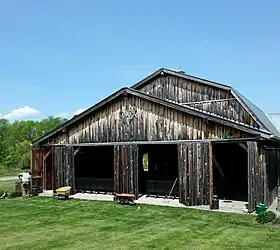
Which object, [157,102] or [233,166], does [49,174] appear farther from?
[233,166]

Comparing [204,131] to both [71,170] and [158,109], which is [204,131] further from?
[71,170]

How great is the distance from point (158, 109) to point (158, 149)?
441cm

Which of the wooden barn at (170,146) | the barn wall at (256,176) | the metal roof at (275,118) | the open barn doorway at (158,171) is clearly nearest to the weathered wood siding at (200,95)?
the wooden barn at (170,146)

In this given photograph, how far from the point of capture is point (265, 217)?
1425 centimetres

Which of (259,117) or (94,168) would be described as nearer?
(259,117)

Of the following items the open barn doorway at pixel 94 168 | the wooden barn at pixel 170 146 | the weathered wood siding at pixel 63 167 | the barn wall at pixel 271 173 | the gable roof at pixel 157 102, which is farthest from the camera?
the open barn doorway at pixel 94 168

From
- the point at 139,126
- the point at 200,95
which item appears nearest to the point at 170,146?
the point at 139,126

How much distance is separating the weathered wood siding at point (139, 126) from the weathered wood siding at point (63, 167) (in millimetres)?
634

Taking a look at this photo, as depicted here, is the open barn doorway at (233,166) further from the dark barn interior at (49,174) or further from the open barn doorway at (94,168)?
the dark barn interior at (49,174)

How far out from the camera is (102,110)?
68.7 feet

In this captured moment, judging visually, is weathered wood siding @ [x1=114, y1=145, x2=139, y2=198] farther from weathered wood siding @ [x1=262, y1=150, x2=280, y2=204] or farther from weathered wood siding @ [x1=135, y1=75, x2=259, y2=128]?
weathered wood siding @ [x1=262, y1=150, x2=280, y2=204]

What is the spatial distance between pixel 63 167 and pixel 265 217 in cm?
1194

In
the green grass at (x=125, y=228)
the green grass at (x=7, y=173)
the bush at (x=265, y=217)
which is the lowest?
the green grass at (x=7, y=173)

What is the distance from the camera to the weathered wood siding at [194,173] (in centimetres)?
1747
